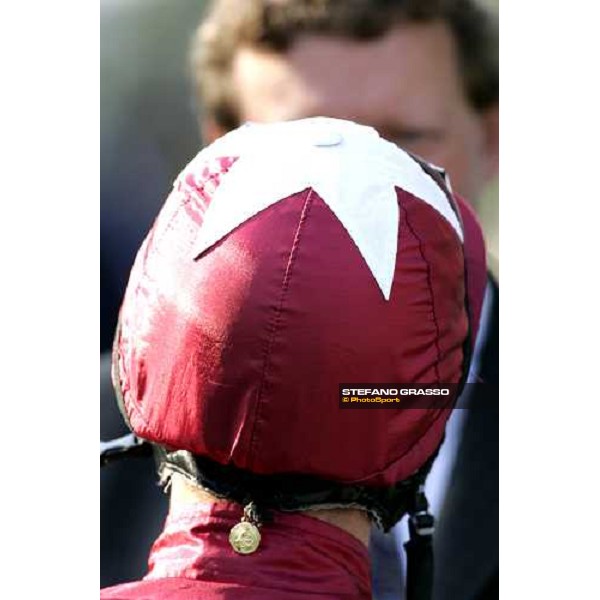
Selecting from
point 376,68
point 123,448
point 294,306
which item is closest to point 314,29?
point 376,68

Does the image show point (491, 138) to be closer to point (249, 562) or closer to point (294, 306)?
point (294, 306)

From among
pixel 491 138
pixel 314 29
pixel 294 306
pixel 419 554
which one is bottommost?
A: pixel 419 554

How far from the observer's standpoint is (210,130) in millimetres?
1406

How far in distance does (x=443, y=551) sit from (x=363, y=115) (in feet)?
1.99

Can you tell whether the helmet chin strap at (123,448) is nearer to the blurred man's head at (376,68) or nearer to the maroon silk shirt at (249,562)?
the maroon silk shirt at (249,562)

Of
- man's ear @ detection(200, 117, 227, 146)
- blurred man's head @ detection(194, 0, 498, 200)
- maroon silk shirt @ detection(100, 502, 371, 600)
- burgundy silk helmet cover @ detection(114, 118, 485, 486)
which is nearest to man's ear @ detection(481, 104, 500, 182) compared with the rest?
blurred man's head @ detection(194, 0, 498, 200)

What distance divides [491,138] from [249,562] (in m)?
0.68

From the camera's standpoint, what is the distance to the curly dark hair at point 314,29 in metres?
1.36

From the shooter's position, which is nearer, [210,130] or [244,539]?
[244,539]

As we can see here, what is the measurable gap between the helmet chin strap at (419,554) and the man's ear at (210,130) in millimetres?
573

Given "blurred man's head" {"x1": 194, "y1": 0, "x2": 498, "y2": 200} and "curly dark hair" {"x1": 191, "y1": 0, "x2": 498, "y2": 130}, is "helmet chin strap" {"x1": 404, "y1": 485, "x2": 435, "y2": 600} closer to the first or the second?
→ "blurred man's head" {"x1": 194, "y1": 0, "x2": 498, "y2": 200}

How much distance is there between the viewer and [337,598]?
42.0 inches

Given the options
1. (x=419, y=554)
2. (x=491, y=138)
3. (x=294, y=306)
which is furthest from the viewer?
(x=491, y=138)
